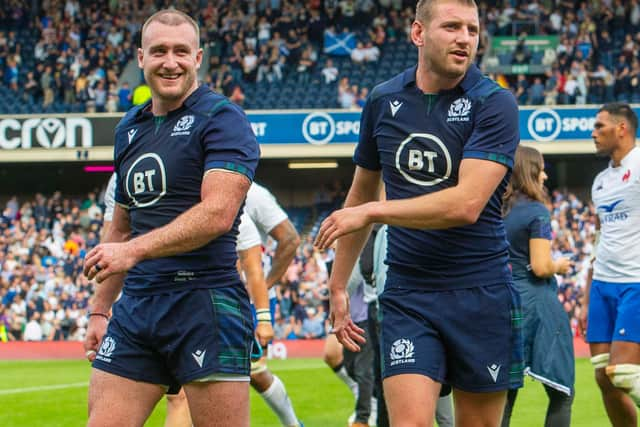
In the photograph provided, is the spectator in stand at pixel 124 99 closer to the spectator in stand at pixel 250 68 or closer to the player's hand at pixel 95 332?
the spectator in stand at pixel 250 68

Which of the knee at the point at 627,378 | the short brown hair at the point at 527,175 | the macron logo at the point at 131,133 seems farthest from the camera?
the knee at the point at 627,378

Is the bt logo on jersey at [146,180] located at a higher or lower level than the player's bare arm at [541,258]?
higher

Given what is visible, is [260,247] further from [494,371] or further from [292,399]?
[292,399]

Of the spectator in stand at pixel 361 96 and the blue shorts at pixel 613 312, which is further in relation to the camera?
the spectator in stand at pixel 361 96

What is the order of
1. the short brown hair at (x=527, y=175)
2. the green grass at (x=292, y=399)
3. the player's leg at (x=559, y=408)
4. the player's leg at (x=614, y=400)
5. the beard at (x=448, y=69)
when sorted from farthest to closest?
the green grass at (x=292, y=399) → the player's leg at (x=614, y=400) → the player's leg at (x=559, y=408) → the short brown hair at (x=527, y=175) → the beard at (x=448, y=69)

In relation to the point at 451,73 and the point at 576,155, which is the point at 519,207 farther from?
the point at 576,155

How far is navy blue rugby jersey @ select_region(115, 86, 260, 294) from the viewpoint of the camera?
14.4ft

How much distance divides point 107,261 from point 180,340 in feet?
1.73

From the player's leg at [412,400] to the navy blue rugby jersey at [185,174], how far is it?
818mm

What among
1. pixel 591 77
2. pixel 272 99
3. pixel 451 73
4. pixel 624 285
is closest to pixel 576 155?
pixel 591 77

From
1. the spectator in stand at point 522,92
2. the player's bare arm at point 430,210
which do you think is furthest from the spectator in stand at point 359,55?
the player's bare arm at point 430,210

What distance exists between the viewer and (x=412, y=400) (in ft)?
14.5

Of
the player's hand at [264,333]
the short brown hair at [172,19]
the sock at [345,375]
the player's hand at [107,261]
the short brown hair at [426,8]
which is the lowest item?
the sock at [345,375]

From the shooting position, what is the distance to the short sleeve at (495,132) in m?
4.41
